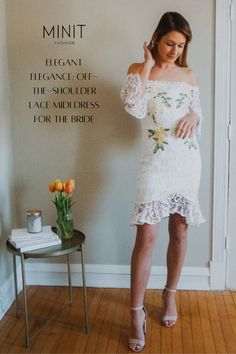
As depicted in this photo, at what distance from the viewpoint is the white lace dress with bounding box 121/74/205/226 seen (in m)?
2.25

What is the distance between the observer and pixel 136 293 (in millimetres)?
2293

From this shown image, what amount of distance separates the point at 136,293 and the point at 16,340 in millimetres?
652

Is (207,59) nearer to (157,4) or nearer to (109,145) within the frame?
(157,4)

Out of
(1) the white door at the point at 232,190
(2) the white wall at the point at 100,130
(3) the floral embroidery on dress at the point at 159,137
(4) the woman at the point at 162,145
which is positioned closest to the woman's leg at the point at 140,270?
(4) the woman at the point at 162,145

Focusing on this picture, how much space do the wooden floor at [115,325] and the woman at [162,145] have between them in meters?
0.16

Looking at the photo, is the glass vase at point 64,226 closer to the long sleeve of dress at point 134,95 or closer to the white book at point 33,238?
the white book at point 33,238

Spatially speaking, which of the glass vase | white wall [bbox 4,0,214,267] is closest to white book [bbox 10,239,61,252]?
the glass vase

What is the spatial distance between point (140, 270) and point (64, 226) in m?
0.47

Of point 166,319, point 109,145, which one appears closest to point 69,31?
point 109,145

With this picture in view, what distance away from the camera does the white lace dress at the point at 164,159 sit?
88.4 inches

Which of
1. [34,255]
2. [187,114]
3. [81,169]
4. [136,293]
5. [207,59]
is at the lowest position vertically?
[136,293]

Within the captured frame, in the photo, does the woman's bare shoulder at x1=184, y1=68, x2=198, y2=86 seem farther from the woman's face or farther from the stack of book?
the stack of book

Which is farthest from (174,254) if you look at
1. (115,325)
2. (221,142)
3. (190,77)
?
(190,77)

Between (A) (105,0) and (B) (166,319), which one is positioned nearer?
(B) (166,319)
